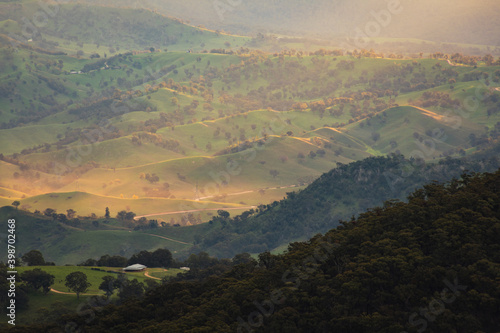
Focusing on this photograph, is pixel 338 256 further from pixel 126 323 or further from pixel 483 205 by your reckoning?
pixel 126 323

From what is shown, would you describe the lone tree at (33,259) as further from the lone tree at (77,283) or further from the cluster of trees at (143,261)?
the lone tree at (77,283)

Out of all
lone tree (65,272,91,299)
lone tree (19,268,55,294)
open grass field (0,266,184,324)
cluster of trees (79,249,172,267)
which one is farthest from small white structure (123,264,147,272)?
lone tree (19,268,55,294)

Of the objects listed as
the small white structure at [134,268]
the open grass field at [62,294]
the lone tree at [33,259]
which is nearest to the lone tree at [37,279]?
the open grass field at [62,294]

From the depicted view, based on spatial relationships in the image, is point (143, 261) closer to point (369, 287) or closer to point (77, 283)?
point (77, 283)

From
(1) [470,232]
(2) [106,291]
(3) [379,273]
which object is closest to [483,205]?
(1) [470,232]

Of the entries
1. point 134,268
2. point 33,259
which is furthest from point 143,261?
point 33,259

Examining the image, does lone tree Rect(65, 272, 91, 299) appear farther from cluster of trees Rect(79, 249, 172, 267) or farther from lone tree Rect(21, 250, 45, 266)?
cluster of trees Rect(79, 249, 172, 267)
